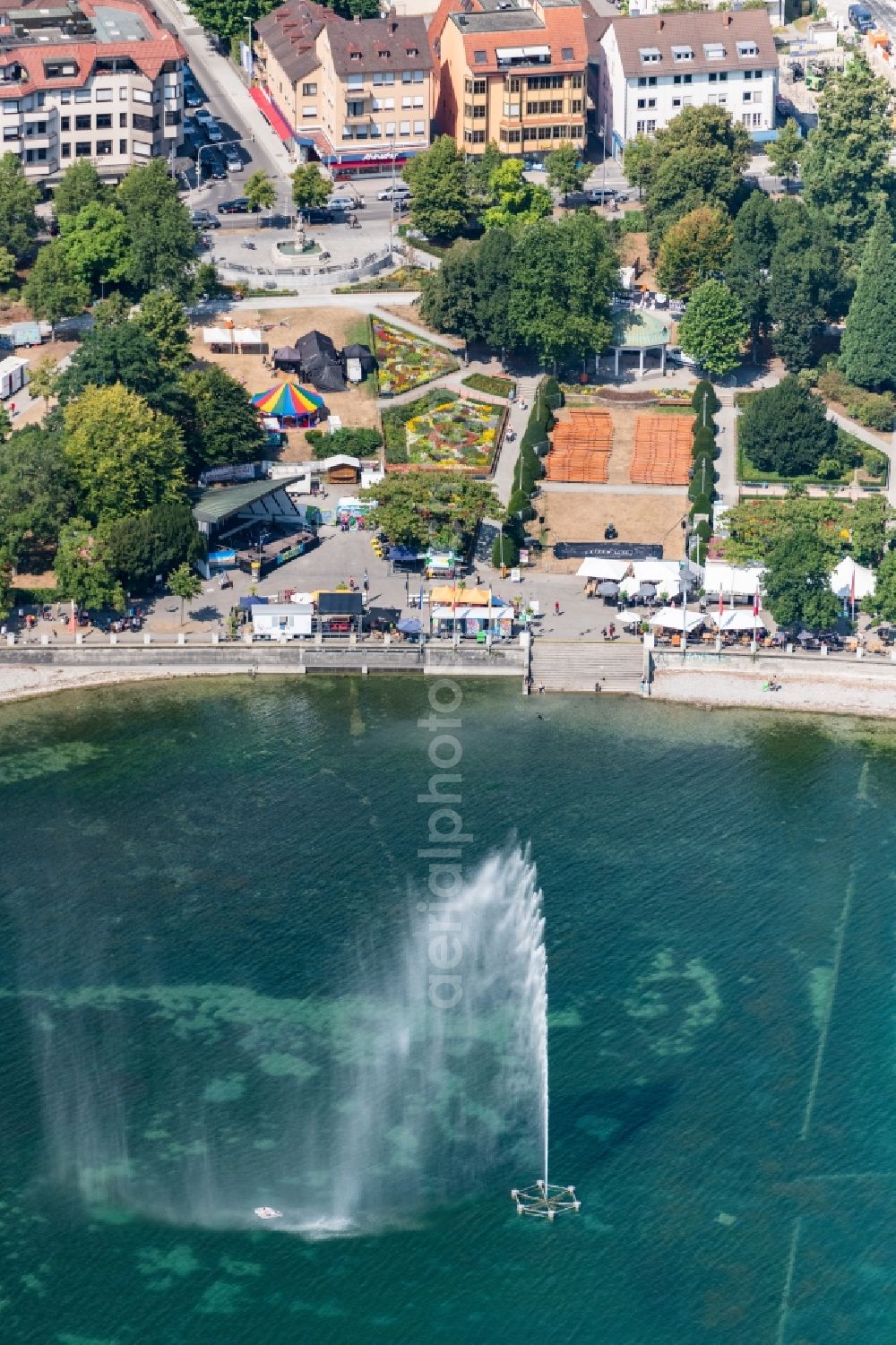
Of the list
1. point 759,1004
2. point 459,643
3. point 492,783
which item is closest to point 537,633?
point 459,643

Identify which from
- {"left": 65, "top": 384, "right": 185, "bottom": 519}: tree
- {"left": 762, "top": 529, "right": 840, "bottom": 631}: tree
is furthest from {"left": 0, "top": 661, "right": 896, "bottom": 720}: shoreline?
{"left": 65, "top": 384, "right": 185, "bottom": 519}: tree

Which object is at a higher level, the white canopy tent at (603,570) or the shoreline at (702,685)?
the white canopy tent at (603,570)

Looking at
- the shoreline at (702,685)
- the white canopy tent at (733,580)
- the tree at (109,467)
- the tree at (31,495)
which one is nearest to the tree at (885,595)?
the shoreline at (702,685)

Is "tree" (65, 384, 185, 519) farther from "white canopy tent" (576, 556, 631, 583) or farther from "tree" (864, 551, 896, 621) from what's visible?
"tree" (864, 551, 896, 621)

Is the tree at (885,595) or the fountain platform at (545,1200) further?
the tree at (885,595)

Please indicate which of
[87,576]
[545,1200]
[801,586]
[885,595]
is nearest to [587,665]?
[801,586]

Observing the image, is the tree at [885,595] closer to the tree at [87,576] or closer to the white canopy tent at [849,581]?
the white canopy tent at [849,581]

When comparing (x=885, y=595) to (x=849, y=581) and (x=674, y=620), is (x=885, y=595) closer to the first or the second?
(x=849, y=581)
